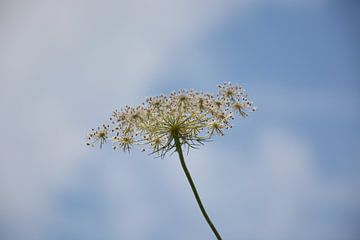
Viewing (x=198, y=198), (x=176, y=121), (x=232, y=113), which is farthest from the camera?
(x=232, y=113)

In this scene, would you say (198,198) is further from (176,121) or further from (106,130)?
(106,130)

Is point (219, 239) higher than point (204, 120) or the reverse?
the reverse

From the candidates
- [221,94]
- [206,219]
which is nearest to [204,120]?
[221,94]

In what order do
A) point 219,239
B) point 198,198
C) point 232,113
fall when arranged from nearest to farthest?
point 219,239, point 198,198, point 232,113

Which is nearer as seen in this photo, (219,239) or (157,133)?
(219,239)

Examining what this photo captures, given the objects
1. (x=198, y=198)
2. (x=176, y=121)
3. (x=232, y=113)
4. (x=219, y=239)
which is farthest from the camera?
(x=232, y=113)

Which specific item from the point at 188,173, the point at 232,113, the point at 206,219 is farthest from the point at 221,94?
the point at 206,219

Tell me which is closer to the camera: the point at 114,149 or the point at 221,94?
the point at 114,149

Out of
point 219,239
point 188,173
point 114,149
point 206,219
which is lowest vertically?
point 219,239

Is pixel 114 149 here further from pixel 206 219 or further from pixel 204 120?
pixel 206 219
